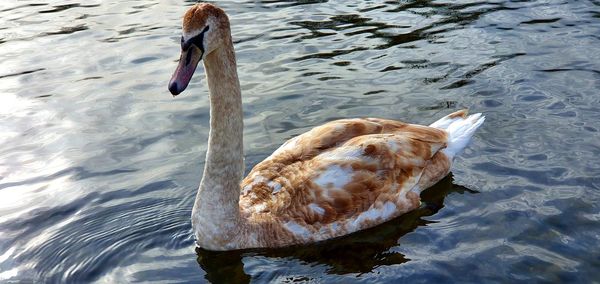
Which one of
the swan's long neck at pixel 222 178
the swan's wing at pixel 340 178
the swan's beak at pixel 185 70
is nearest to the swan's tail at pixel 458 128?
the swan's wing at pixel 340 178

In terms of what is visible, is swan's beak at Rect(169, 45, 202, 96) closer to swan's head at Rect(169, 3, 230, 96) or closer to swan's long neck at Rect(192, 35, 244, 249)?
swan's head at Rect(169, 3, 230, 96)

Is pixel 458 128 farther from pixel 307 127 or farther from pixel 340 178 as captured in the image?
pixel 307 127

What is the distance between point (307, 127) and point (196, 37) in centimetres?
365

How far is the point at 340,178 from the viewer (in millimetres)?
7266

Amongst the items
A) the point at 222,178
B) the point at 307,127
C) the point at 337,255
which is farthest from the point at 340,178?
the point at 307,127

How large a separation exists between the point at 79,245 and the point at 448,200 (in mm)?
3544

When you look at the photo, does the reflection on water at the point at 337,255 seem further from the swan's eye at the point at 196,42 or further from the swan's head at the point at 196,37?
the swan's eye at the point at 196,42

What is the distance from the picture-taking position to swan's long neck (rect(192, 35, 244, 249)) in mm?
6832

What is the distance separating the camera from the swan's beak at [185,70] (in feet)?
19.4

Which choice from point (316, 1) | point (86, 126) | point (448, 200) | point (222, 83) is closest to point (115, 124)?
point (86, 126)

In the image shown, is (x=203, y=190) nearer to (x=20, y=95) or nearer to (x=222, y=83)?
(x=222, y=83)

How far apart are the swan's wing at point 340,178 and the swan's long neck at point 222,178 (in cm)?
30

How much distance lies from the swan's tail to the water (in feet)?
0.92

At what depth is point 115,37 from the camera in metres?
13.9
